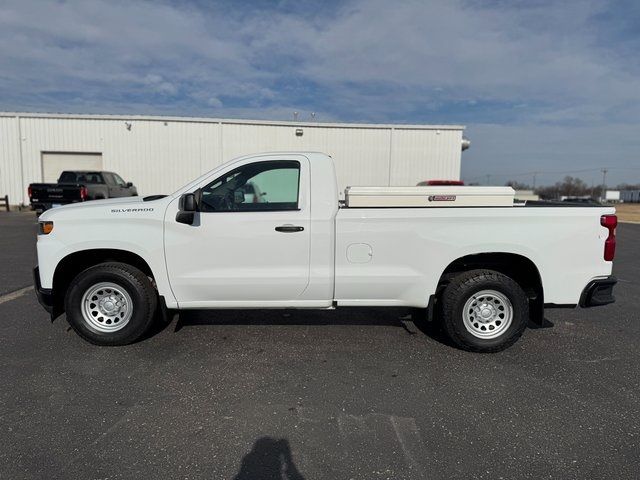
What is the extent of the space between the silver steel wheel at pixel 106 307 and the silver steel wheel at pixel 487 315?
3.40 meters

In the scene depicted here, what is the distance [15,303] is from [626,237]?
18.3 metres

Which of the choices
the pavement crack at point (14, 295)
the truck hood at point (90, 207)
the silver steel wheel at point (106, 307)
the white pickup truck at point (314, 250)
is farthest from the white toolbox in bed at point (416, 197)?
the pavement crack at point (14, 295)

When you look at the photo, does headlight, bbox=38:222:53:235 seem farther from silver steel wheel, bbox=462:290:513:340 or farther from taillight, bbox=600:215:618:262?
taillight, bbox=600:215:618:262

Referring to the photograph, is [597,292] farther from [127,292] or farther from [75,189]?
[75,189]

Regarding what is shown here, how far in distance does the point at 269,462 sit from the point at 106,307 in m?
2.60

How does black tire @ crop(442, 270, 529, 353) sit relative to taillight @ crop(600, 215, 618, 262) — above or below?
below

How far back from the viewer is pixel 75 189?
15.6 metres

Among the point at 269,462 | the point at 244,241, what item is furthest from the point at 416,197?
the point at 269,462

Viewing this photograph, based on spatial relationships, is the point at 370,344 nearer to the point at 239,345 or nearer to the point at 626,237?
the point at 239,345

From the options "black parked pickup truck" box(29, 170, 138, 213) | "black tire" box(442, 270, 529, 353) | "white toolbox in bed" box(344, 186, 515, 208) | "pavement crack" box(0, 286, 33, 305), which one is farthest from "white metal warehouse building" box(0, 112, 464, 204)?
"black tire" box(442, 270, 529, 353)

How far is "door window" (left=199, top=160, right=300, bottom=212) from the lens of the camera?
420 centimetres

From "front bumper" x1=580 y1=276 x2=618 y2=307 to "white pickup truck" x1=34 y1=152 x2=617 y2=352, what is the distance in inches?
0.5

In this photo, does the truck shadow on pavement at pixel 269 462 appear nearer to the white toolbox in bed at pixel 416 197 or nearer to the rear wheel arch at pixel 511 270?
the rear wheel arch at pixel 511 270

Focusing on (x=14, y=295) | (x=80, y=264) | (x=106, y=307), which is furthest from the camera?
(x=14, y=295)
